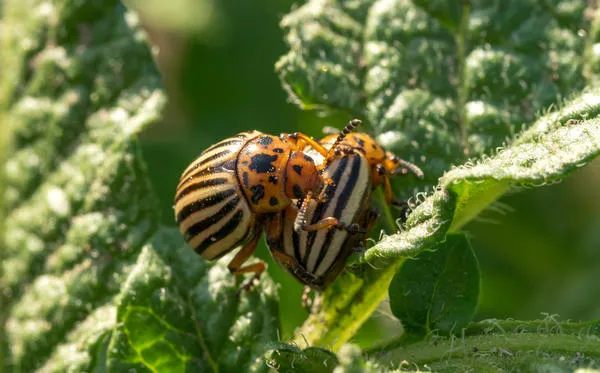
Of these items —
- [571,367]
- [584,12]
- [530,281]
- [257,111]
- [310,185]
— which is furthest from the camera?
[257,111]

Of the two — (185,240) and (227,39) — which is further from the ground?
(227,39)

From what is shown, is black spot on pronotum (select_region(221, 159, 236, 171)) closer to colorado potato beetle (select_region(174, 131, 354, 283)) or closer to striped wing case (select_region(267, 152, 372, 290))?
colorado potato beetle (select_region(174, 131, 354, 283))

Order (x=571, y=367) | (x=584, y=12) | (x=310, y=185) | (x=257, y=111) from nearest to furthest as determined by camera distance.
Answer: (x=571, y=367), (x=310, y=185), (x=584, y=12), (x=257, y=111)

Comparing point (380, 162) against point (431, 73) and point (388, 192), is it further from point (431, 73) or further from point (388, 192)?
point (431, 73)

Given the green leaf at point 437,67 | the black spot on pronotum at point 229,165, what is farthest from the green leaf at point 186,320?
the green leaf at point 437,67

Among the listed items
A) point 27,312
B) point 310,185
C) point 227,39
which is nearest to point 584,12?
point 310,185

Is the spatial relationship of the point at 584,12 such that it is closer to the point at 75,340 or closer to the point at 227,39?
the point at 75,340

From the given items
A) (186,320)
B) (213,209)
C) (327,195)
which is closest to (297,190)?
(327,195)
